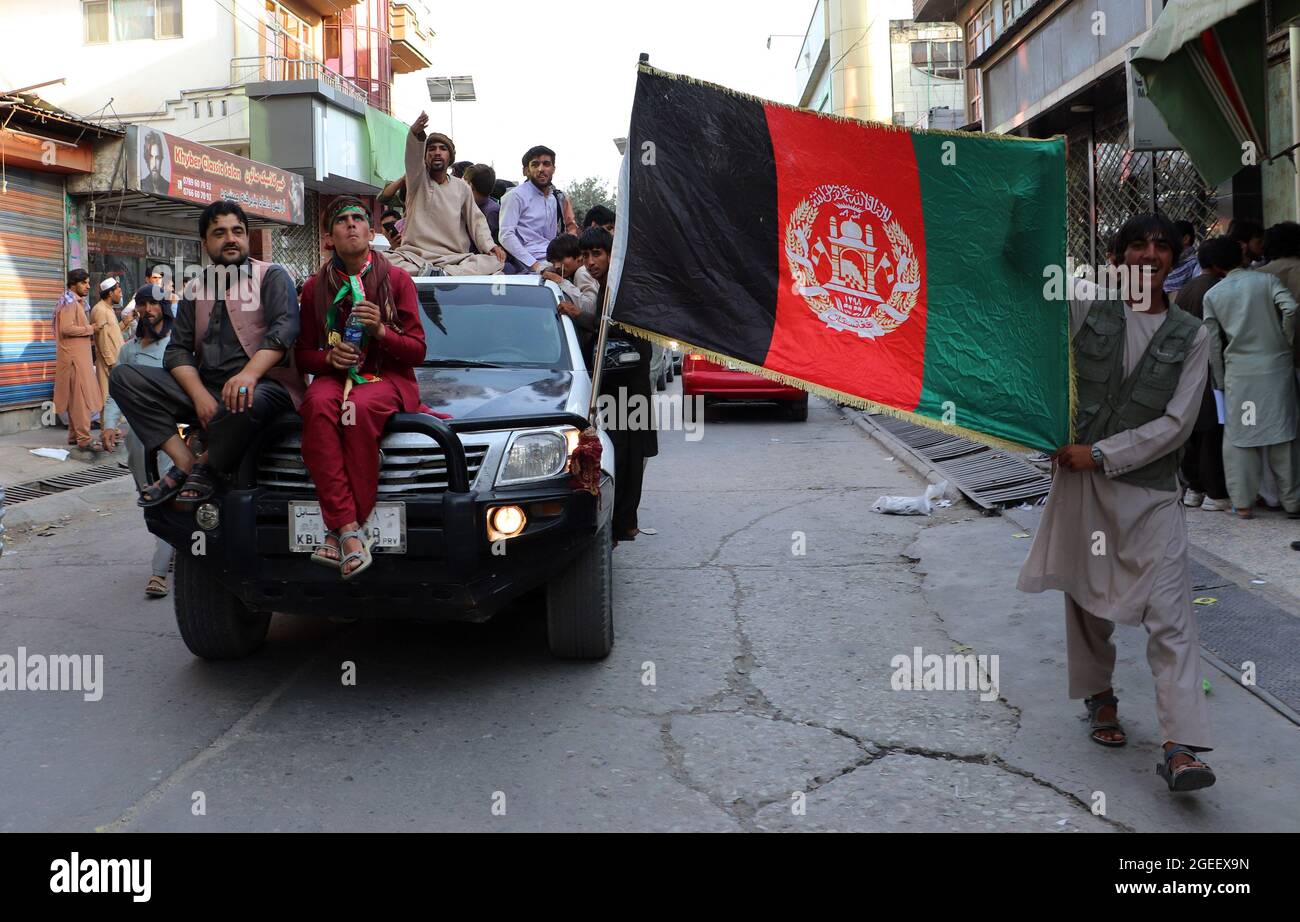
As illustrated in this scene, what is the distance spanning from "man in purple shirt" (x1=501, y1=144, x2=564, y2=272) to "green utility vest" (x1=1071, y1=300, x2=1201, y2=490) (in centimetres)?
491

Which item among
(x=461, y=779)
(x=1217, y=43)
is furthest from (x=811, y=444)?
(x=461, y=779)

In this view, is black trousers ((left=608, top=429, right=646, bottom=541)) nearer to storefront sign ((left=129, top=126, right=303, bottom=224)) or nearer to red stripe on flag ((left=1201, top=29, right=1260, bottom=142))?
red stripe on flag ((left=1201, top=29, right=1260, bottom=142))

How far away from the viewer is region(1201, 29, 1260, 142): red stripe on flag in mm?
7145

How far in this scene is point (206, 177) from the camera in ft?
58.0

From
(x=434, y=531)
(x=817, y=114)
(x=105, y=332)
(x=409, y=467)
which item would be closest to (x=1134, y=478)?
(x=817, y=114)

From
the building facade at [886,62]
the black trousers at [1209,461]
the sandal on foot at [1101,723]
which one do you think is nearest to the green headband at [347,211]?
the sandal on foot at [1101,723]

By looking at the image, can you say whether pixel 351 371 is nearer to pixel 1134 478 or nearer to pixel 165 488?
pixel 165 488

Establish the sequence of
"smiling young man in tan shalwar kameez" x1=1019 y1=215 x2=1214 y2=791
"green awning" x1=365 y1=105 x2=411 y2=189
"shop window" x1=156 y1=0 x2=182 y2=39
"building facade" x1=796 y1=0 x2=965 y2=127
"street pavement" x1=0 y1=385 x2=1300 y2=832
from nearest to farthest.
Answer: "street pavement" x1=0 y1=385 x2=1300 y2=832
"smiling young man in tan shalwar kameez" x1=1019 y1=215 x2=1214 y2=791
"shop window" x1=156 y1=0 x2=182 y2=39
"green awning" x1=365 y1=105 x2=411 y2=189
"building facade" x1=796 y1=0 x2=965 y2=127

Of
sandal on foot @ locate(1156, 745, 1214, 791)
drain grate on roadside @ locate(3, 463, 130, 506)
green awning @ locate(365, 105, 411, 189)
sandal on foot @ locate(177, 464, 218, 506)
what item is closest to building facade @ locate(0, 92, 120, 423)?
drain grate on roadside @ locate(3, 463, 130, 506)

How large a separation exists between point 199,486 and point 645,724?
80.3 inches

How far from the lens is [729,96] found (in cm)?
459

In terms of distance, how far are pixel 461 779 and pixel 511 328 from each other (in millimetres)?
2803

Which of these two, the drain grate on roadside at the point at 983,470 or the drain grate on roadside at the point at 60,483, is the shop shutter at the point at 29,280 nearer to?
the drain grate on roadside at the point at 60,483

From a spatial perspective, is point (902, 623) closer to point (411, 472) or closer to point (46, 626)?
point (411, 472)
